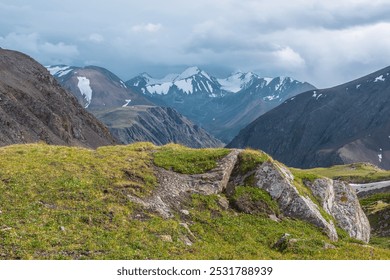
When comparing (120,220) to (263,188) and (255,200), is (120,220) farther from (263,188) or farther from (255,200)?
(263,188)

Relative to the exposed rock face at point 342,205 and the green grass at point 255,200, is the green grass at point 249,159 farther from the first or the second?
the exposed rock face at point 342,205

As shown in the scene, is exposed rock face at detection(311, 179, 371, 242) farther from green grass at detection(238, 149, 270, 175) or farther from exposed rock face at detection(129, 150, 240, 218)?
exposed rock face at detection(129, 150, 240, 218)

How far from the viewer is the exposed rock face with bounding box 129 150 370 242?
28656mm

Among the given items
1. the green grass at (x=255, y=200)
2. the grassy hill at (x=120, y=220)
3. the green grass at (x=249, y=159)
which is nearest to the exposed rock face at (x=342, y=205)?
the grassy hill at (x=120, y=220)

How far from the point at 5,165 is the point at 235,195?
17.0 metres

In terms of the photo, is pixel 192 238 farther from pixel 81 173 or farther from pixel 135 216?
pixel 81 173

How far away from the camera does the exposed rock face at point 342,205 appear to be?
35344 millimetres

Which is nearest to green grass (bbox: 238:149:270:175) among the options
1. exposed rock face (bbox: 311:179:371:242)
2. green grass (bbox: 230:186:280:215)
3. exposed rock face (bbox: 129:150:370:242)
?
exposed rock face (bbox: 129:150:370:242)

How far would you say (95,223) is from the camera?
23.7 meters

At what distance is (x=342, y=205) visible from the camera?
124 ft

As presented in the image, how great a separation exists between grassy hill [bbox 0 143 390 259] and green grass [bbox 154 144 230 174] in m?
0.09

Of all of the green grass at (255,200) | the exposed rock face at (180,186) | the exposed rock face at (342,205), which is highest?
the exposed rock face at (180,186)

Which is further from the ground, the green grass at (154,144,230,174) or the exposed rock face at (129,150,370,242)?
the green grass at (154,144,230,174)

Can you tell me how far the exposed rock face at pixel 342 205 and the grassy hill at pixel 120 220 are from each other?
3.05 m
